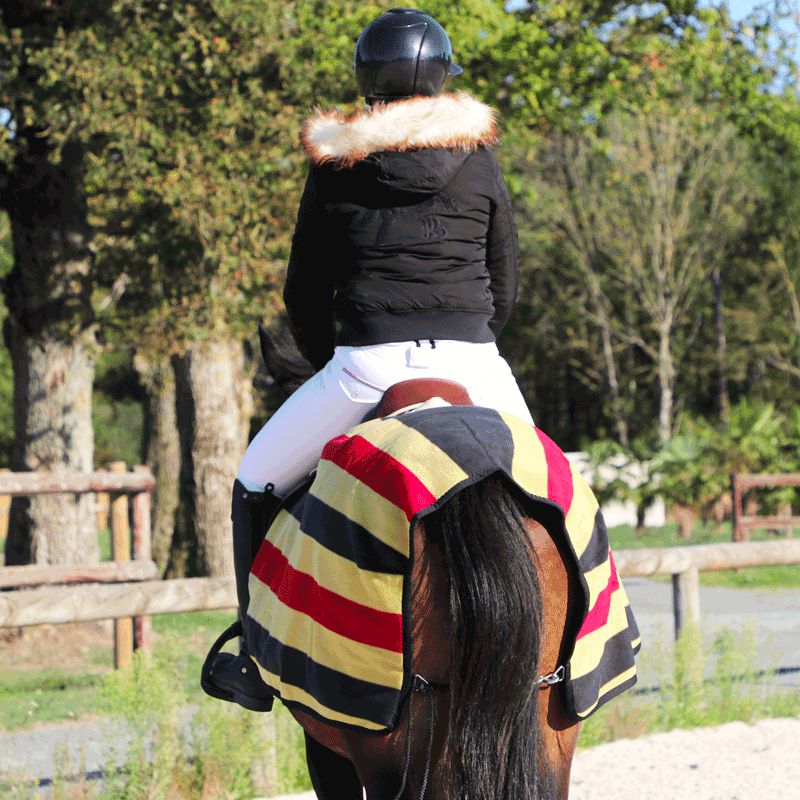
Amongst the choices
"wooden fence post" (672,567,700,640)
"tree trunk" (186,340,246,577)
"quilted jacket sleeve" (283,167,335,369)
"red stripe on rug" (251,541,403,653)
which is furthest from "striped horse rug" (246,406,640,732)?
"tree trunk" (186,340,246,577)

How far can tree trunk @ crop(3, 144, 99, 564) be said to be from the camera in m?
11.5

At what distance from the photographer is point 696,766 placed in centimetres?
563

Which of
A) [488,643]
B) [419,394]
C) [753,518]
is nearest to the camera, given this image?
[488,643]

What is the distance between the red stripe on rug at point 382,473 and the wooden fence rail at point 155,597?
2.95 metres

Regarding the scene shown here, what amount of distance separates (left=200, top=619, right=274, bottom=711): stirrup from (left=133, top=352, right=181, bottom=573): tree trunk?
14.1 metres

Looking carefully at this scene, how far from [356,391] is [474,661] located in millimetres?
893

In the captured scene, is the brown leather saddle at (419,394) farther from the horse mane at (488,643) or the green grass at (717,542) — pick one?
the green grass at (717,542)

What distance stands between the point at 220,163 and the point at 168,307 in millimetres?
1534

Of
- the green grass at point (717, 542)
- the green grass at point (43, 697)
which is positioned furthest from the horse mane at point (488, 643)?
the green grass at point (717, 542)

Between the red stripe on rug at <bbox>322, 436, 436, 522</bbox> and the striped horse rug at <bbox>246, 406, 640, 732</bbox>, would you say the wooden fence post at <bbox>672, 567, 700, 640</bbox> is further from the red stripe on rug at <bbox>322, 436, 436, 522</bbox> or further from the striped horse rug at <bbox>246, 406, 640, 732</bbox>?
the red stripe on rug at <bbox>322, 436, 436, 522</bbox>

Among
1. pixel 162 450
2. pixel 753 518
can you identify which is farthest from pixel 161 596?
pixel 162 450

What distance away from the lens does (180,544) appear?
49.4 ft

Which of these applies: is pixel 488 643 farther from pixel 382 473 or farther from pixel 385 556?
pixel 382 473

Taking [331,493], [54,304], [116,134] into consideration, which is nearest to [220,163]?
[116,134]
